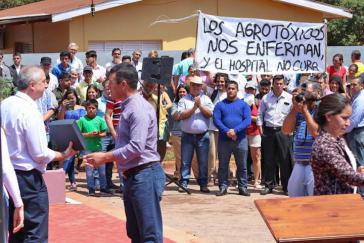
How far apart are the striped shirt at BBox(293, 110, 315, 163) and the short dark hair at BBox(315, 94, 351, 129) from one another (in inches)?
62.6

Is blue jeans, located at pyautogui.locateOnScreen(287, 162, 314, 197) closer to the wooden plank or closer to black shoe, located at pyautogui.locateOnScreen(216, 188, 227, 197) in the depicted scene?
the wooden plank

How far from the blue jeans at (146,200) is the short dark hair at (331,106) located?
1604mm

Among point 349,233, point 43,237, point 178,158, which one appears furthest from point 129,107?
point 178,158

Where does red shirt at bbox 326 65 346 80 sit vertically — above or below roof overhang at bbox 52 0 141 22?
below

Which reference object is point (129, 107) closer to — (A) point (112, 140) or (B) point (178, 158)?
(A) point (112, 140)

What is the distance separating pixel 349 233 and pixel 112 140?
335 inches

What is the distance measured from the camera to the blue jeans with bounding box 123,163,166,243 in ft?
22.0

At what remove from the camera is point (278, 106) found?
42.6ft

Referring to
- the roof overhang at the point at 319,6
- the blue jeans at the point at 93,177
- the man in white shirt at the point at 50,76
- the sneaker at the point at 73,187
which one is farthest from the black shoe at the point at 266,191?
the roof overhang at the point at 319,6

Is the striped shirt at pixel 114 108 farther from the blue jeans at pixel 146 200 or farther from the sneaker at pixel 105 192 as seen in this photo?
the blue jeans at pixel 146 200

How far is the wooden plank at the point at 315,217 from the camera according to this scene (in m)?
4.83

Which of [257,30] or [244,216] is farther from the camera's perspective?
[257,30]

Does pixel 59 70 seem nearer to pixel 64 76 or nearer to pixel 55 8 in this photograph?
pixel 64 76

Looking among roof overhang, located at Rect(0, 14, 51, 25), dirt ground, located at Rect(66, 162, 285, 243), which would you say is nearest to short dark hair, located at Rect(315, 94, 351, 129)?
dirt ground, located at Rect(66, 162, 285, 243)
